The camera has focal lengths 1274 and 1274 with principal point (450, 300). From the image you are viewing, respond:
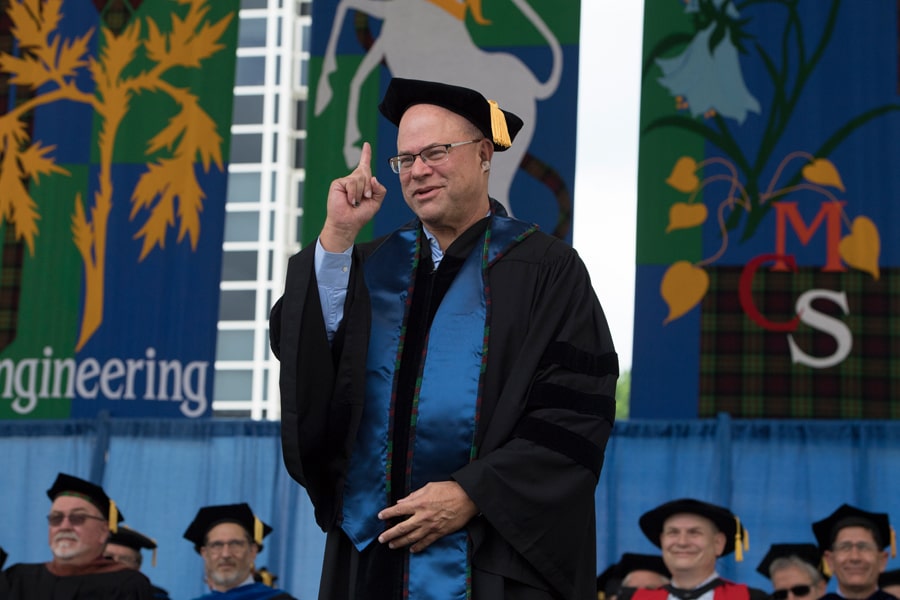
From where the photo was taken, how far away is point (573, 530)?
218cm

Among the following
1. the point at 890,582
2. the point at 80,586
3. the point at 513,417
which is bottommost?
the point at 80,586

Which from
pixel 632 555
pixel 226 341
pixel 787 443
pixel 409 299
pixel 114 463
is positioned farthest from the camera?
pixel 226 341

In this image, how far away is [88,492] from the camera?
633 cm

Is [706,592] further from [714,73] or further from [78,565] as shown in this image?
[714,73]

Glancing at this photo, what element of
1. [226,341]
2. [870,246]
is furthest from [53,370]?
[226,341]

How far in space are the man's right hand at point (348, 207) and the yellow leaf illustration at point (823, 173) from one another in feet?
19.1

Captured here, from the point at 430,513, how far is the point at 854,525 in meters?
4.62

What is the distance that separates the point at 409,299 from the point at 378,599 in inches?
21.4

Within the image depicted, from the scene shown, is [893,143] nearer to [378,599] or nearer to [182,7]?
[182,7]

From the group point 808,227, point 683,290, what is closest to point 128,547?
point 683,290

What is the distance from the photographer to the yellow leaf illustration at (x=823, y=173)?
7609 mm

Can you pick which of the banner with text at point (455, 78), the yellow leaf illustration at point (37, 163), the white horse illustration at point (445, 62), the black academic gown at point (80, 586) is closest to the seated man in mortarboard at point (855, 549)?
the banner with text at point (455, 78)

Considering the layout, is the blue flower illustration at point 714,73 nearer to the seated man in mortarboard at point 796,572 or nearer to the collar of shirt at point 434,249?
the seated man in mortarboard at point 796,572

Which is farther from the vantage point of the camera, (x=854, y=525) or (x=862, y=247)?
(x=862, y=247)
